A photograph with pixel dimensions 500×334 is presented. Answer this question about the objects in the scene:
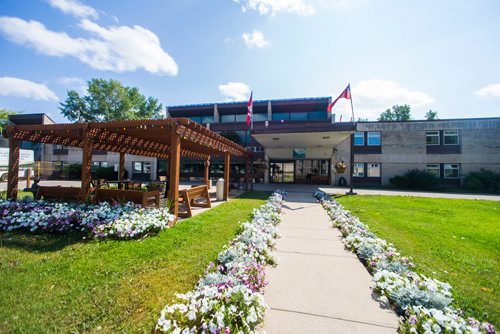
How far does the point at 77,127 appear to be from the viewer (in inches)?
249

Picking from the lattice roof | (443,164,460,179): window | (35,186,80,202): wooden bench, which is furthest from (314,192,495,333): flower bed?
(443,164,460,179): window

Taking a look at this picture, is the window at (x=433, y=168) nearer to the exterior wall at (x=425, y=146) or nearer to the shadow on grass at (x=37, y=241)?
the exterior wall at (x=425, y=146)

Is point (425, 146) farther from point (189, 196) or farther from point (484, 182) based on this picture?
point (189, 196)

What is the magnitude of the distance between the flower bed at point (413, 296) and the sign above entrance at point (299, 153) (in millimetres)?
17052

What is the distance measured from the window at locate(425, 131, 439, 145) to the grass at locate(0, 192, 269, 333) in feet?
78.8

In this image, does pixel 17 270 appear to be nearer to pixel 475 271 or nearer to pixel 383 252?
pixel 383 252

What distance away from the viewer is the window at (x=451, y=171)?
64.3 ft

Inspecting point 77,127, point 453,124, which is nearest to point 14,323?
point 77,127

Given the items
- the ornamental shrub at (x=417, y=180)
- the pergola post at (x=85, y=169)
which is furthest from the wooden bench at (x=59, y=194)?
the ornamental shrub at (x=417, y=180)

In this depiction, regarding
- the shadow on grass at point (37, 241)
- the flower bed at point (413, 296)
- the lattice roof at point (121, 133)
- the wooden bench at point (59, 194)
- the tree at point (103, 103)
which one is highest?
the tree at point (103, 103)

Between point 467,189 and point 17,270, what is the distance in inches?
1079

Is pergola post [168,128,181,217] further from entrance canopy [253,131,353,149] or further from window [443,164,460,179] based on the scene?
window [443,164,460,179]

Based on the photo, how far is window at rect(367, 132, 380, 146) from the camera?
21.0 m

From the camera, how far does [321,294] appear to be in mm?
2691
